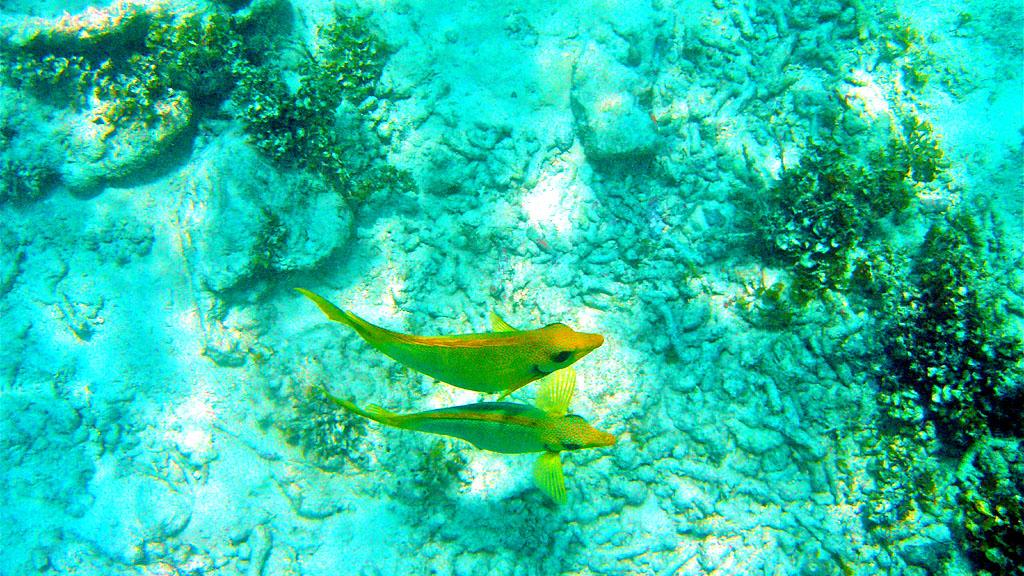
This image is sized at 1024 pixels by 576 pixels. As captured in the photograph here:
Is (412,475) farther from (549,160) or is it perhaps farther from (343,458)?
(549,160)

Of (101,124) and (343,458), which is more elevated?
(101,124)

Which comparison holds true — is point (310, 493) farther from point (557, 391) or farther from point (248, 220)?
point (557, 391)

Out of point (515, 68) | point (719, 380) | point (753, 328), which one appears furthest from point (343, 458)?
point (515, 68)

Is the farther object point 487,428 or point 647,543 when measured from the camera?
point 647,543

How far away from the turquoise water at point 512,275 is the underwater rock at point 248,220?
0.11 ft

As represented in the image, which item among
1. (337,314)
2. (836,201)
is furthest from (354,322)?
(836,201)

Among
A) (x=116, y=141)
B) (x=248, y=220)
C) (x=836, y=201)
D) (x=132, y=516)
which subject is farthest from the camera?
(x=116, y=141)

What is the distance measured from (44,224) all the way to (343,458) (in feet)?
16.3

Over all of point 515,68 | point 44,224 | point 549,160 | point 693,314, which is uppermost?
point 515,68

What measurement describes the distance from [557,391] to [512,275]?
2.06 m

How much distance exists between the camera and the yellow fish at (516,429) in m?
2.61

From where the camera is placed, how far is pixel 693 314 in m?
4.40

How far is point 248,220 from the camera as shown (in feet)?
15.4

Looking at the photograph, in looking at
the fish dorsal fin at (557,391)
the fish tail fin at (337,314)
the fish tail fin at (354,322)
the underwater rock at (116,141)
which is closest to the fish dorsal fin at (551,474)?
the fish dorsal fin at (557,391)
